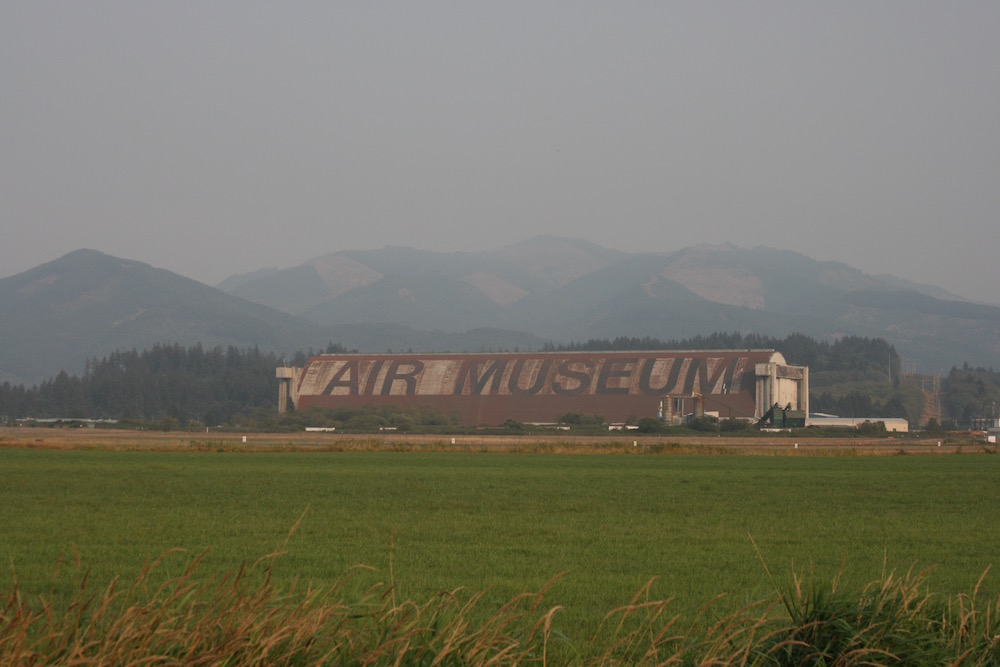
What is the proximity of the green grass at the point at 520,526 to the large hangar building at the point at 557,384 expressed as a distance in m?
54.4

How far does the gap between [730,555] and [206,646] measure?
12.7 meters

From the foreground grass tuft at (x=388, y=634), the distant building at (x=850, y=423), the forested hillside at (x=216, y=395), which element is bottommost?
the foreground grass tuft at (x=388, y=634)

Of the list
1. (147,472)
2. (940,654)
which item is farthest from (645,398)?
(940,654)

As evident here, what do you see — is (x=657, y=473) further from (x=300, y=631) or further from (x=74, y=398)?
(x=74, y=398)

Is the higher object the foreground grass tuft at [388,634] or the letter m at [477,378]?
the letter m at [477,378]

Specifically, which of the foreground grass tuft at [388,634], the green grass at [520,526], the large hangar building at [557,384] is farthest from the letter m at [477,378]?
the foreground grass tuft at [388,634]

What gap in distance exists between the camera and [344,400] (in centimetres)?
10756

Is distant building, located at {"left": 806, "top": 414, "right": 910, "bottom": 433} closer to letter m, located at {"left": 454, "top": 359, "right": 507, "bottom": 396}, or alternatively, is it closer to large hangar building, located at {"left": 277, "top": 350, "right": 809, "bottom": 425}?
large hangar building, located at {"left": 277, "top": 350, "right": 809, "bottom": 425}

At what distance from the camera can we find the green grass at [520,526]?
15547mm

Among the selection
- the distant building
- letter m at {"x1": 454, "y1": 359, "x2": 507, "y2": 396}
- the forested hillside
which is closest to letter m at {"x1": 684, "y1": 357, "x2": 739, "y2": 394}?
the distant building

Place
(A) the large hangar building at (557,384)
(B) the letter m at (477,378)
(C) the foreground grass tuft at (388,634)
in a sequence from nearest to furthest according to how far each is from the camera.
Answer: (C) the foreground grass tuft at (388,634)
(A) the large hangar building at (557,384)
(B) the letter m at (477,378)

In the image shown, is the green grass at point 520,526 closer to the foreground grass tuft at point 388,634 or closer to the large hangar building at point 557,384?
the foreground grass tuft at point 388,634

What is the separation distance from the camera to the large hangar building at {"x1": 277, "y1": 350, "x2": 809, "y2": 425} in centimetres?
9844

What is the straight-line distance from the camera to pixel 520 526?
2275 centimetres
